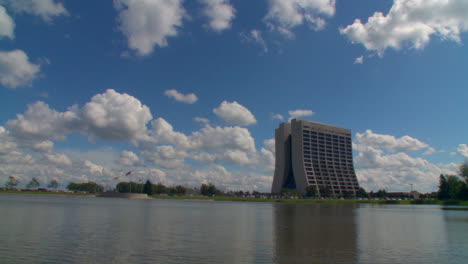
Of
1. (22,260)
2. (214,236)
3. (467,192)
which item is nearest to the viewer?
(22,260)

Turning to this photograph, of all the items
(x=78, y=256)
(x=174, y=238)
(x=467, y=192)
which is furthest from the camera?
(x=467, y=192)

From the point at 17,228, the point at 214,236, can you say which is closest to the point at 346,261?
the point at 214,236

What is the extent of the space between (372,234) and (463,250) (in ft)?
35.4

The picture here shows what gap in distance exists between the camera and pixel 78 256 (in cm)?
2389

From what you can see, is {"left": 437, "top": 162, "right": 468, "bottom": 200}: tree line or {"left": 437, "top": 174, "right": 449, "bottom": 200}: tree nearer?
{"left": 437, "top": 162, "right": 468, "bottom": 200}: tree line

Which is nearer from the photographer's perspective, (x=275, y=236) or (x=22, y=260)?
(x=22, y=260)

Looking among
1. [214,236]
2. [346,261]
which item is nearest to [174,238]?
[214,236]

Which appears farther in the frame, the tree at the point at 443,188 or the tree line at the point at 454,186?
the tree at the point at 443,188

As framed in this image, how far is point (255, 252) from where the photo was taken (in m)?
27.0

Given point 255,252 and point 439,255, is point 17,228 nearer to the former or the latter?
point 255,252

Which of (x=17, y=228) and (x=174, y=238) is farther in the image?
(x=17, y=228)

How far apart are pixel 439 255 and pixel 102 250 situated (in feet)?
81.9

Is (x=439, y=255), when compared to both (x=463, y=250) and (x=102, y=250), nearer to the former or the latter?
(x=463, y=250)

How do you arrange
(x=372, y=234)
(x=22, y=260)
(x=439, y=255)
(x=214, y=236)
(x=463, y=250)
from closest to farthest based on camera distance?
1. (x=22, y=260)
2. (x=439, y=255)
3. (x=463, y=250)
4. (x=214, y=236)
5. (x=372, y=234)
